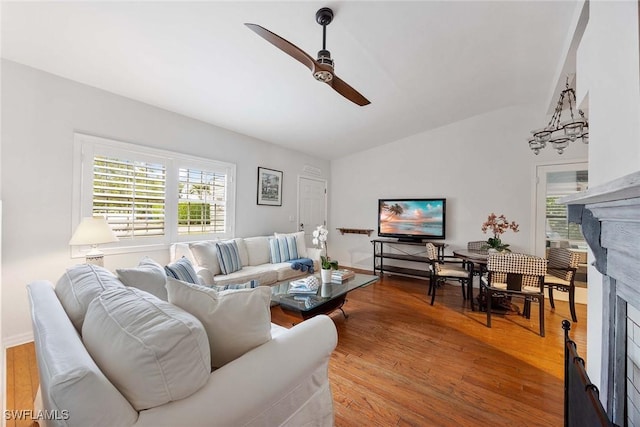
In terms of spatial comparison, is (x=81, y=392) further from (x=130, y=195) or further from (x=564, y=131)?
(x=564, y=131)

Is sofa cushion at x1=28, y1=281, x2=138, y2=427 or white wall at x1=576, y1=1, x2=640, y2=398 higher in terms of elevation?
white wall at x1=576, y1=1, x2=640, y2=398

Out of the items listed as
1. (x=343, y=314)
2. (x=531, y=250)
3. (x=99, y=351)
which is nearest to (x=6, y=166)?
(x=99, y=351)

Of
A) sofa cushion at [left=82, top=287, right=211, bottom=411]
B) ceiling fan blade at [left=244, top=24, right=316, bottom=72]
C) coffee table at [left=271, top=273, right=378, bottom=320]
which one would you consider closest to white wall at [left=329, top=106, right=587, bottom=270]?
coffee table at [left=271, top=273, right=378, bottom=320]

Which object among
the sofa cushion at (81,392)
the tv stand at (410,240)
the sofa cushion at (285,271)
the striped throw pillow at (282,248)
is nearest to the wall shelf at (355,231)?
the tv stand at (410,240)

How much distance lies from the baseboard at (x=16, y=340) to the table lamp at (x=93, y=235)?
909 millimetres

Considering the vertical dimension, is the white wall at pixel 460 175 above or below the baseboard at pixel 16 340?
above

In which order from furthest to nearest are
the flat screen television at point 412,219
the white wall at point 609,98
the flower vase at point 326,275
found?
the flat screen television at point 412,219 < the flower vase at point 326,275 < the white wall at point 609,98

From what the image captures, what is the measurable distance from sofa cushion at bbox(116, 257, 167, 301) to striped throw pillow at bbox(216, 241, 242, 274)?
60.0 inches

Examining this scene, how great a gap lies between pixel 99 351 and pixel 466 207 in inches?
205

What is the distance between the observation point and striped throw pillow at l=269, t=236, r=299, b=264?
4.25 m

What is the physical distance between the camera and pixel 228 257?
11.5 ft

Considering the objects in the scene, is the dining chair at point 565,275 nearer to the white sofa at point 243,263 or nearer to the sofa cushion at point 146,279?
the white sofa at point 243,263

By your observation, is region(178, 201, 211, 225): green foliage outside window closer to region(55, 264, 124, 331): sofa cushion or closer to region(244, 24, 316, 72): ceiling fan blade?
region(55, 264, 124, 331): sofa cushion

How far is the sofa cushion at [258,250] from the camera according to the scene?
13.3 ft
